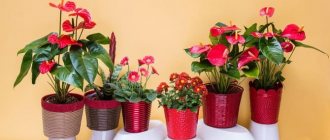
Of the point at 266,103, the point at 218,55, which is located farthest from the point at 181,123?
the point at 266,103

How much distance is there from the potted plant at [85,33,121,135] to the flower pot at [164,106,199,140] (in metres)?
0.24

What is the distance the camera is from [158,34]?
1.83 metres

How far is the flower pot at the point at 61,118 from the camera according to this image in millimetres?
1521

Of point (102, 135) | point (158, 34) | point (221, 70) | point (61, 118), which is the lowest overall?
point (102, 135)

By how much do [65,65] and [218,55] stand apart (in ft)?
1.89

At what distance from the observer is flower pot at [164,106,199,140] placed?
155 cm

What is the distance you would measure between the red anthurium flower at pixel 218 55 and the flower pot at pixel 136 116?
353 millimetres

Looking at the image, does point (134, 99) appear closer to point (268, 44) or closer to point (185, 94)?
point (185, 94)

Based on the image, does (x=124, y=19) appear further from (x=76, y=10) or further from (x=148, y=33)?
(x=76, y=10)

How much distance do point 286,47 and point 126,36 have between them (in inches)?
28.8

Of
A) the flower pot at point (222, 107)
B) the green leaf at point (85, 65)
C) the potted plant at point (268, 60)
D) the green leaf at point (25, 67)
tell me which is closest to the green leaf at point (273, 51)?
the potted plant at point (268, 60)

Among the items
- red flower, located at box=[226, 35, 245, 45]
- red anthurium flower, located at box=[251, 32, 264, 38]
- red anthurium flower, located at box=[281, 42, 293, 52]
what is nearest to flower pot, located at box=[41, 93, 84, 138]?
red flower, located at box=[226, 35, 245, 45]

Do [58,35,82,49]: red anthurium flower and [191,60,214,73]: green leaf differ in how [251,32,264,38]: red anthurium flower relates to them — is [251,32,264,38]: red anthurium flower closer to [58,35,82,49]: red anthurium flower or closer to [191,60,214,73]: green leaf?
[191,60,214,73]: green leaf

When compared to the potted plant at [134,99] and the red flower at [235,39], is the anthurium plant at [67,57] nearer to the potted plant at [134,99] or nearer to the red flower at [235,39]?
the potted plant at [134,99]
